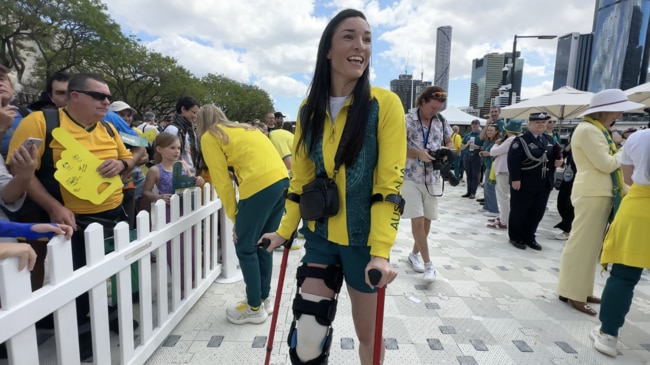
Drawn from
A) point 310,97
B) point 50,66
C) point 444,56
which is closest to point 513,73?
point 310,97

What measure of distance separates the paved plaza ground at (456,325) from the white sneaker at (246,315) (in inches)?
1.8

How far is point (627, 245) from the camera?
7.70 feet

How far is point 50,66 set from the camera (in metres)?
20.2

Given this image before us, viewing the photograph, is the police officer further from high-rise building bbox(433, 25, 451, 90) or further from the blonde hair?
high-rise building bbox(433, 25, 451, 90)

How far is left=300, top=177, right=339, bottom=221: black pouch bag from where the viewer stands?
5.05ft

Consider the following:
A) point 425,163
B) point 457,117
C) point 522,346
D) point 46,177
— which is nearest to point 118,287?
point 46,177

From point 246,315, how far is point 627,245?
2.85 metres

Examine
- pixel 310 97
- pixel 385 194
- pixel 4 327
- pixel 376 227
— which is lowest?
pixel 4 327

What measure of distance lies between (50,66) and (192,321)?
968 inches

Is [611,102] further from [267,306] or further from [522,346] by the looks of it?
[267,306]

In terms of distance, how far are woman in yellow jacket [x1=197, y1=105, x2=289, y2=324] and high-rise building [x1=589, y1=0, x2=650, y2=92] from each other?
50470mm

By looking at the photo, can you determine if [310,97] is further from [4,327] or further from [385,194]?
[4,327]

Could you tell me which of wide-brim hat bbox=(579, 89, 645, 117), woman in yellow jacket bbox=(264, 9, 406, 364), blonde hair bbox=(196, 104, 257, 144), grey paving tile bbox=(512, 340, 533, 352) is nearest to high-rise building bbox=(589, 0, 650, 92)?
wide-brim hat bbox=(579, 89, 645, 117)

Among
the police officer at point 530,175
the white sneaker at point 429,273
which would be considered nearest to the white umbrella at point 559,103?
the police officer at point 530,175
